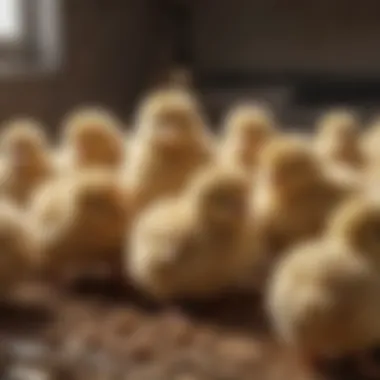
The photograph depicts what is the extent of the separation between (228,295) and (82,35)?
87 centimetres

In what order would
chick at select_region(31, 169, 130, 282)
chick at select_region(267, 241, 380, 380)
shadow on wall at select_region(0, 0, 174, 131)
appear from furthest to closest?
shadow on wall at select_region(0, 0, 174, 131), chick at select_region(31, 169, 130, 282), chick at select_region(267, 241, 380, 380)

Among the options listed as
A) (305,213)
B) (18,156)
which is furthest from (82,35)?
(305,213)

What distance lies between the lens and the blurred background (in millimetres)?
1257

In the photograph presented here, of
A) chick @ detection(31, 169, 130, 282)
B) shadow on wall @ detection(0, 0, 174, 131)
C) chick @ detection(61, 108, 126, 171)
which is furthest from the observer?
shadow on wall @ detection(0, 0, 174, 131)

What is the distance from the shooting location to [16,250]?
0.47m

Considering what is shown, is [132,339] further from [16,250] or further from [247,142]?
[247,142]

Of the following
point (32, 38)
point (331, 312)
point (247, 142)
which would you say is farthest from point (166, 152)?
point (32, 38)

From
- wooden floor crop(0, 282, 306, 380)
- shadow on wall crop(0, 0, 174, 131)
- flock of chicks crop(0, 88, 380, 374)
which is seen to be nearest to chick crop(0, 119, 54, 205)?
flock of chicks crop(0, 88, 380, 374)

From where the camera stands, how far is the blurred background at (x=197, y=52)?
1.26 m

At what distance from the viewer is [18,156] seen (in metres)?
0.58

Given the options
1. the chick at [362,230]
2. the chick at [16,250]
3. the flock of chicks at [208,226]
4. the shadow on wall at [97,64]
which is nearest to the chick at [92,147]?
the flock of chicks at [208,226]

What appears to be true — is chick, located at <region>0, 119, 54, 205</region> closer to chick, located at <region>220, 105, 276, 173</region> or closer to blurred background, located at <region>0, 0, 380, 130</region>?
chick, located at <region>220, 105, 276, 173</region>

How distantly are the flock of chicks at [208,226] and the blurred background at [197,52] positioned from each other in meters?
0.67

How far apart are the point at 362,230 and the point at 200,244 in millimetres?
84
